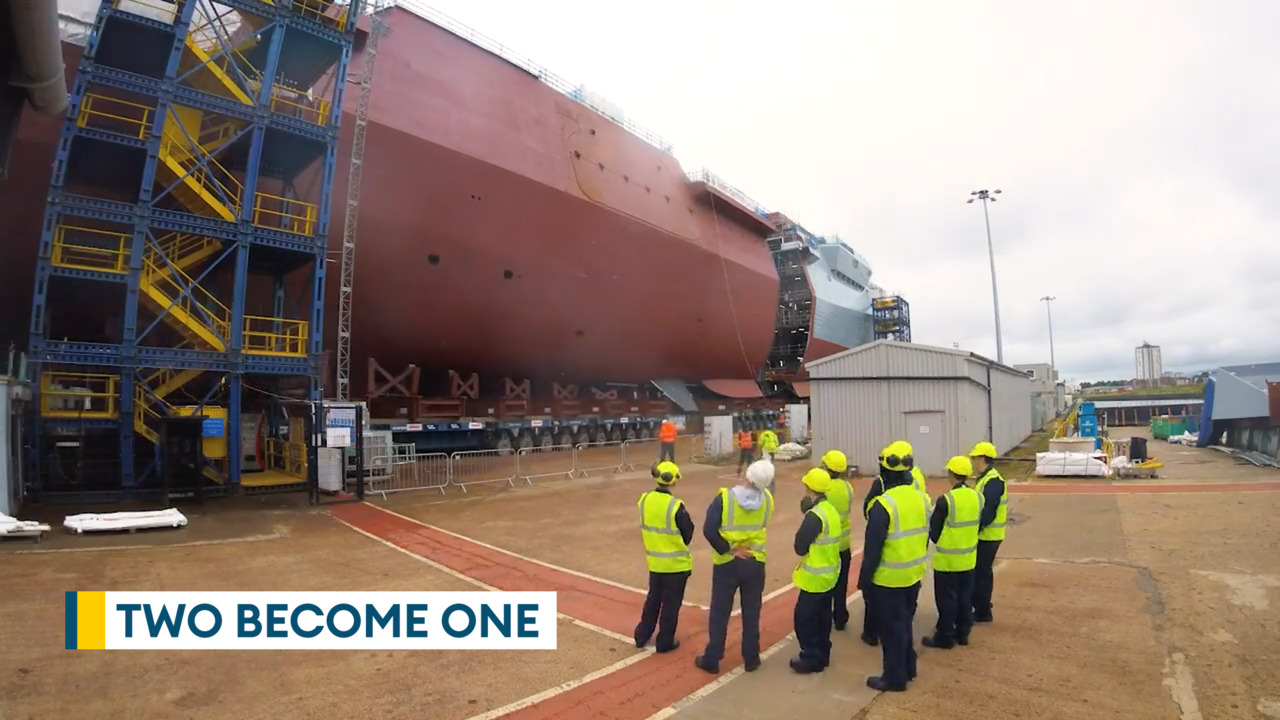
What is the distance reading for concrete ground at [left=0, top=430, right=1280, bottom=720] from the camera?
4.16 m

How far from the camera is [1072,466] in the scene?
48.9 ft

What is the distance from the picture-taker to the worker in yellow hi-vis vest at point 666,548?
480cm

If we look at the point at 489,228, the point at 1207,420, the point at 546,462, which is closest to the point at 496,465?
the point at 546,462

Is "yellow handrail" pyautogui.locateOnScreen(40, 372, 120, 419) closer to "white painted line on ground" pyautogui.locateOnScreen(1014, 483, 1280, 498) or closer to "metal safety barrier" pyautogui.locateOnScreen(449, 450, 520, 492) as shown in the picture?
"metal safety barrier" pyautogui.locateOnScreen(449, 450, 520, 492)

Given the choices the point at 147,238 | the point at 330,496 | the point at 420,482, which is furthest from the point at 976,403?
the point at 147,238

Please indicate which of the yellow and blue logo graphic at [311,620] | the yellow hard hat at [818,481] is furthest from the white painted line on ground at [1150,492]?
the yellow and blue logo graphic at [311,620]

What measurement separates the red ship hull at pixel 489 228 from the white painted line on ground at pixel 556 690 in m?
13.6

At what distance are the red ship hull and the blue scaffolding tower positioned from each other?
0.89 m

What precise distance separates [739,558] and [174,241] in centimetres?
1444

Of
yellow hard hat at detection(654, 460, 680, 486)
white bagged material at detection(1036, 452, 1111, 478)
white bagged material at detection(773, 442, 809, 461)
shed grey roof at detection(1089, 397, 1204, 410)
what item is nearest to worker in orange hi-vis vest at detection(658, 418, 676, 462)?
white bagged material at detection(773, 442, 809, 461)

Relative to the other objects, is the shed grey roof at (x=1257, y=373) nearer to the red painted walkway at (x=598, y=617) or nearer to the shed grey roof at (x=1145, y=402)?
the red painted walkway at (x=598, y=617)

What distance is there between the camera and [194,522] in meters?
10.4

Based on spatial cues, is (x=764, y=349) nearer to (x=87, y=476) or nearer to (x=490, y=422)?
(x=490, y=422)

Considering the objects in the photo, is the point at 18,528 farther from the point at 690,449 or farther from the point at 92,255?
the point at 690,449
